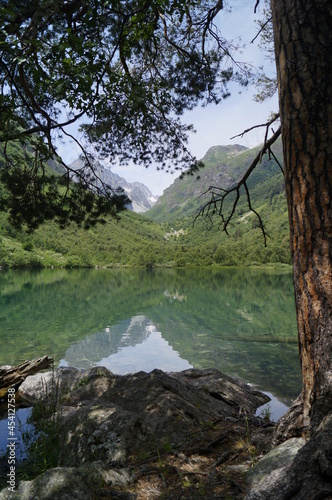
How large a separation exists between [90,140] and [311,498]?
5464mm

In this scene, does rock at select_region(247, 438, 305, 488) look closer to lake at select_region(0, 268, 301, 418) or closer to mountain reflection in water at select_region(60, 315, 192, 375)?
lake at select_region(0, 268, 301, 418)

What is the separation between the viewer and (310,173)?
2.19 meters

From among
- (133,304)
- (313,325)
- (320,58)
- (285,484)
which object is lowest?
(133,304)

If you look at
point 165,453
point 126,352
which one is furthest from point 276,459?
point 126,352

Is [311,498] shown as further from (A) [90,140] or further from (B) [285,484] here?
(A) [90,140]

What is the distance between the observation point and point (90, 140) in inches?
229

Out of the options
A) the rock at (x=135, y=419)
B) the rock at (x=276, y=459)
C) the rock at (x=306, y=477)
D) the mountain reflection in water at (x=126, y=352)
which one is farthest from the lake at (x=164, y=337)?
the rock at (x=306, y=477)

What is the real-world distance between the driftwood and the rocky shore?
247cm

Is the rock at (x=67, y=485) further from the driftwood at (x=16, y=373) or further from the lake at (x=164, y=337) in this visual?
the lake at (x=164, y=337)

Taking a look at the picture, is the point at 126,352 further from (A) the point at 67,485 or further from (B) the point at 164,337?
(A) the point at 67,485

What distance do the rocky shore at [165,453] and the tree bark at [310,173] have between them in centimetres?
49

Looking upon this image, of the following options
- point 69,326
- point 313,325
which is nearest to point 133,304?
point 69,326

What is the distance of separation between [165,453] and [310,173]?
2347 millimetres

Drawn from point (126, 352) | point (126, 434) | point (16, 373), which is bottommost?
point (126, 352)
